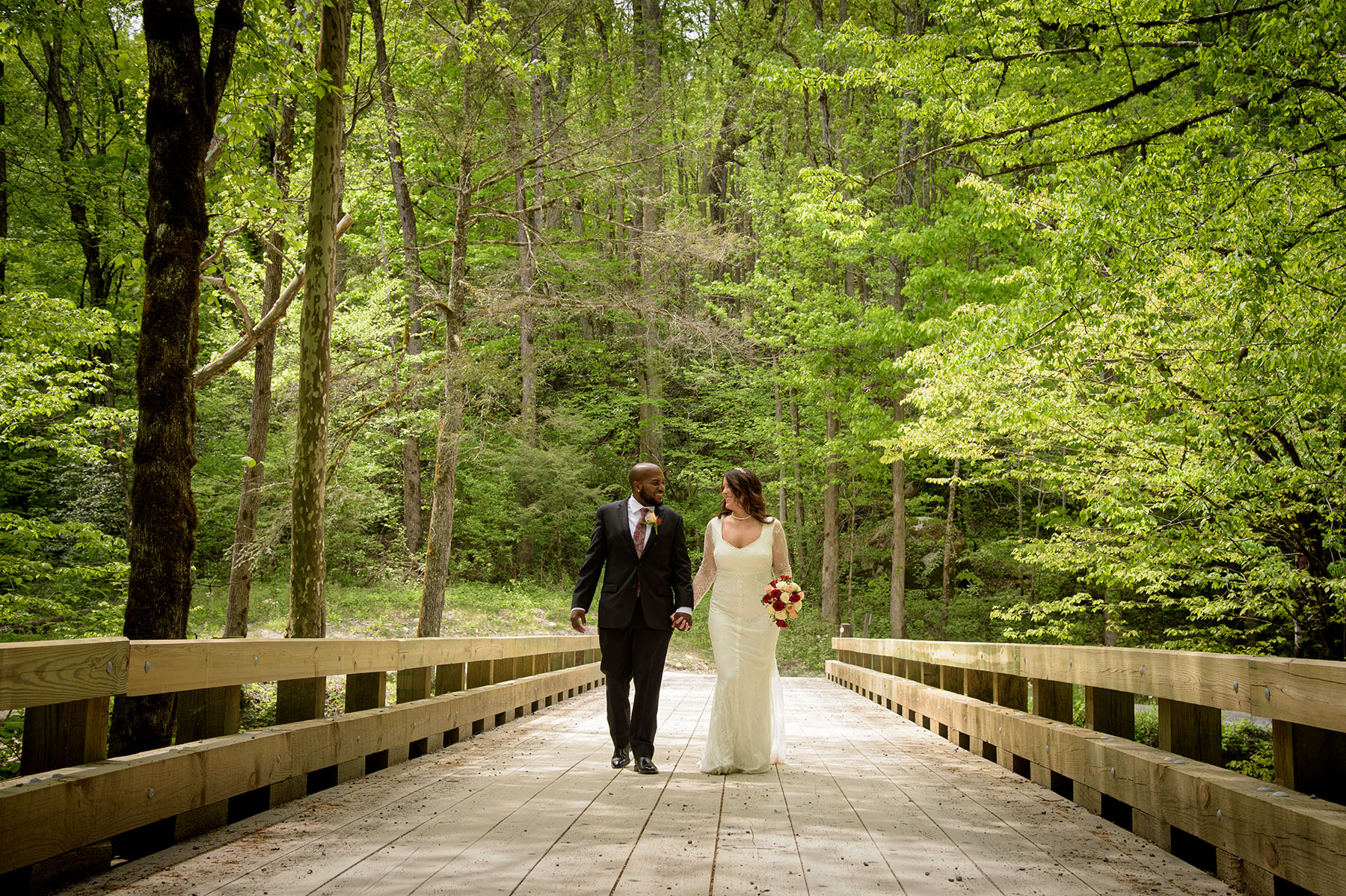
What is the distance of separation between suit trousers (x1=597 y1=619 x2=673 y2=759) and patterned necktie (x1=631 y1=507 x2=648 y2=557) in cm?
39

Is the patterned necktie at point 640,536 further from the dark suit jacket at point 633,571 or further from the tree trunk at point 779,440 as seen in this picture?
the tree trunk at point 779,440

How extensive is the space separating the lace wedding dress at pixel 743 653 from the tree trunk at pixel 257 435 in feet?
25.0

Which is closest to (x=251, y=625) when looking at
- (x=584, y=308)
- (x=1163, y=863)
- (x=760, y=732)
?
(x=584, y=308)

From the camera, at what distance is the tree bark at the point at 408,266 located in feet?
48.7

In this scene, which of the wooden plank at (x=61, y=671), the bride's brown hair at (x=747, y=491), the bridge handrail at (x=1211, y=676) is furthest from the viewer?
the bride's brown hair at (x=747, y=491)

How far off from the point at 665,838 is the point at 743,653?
2.66 metres

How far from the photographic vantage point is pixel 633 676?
6426 mm

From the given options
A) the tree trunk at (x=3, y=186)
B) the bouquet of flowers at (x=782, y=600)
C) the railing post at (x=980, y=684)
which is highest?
the tree trunk at (x=3, y=186)

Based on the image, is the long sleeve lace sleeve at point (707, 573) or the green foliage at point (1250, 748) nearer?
the long sleeve lace sleeve at point (707, 573)

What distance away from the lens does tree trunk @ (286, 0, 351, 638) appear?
8.54m

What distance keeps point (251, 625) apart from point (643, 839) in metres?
18.3

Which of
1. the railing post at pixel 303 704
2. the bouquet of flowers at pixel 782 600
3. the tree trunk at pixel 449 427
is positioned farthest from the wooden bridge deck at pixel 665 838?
the tree trunk at pixel 449 427

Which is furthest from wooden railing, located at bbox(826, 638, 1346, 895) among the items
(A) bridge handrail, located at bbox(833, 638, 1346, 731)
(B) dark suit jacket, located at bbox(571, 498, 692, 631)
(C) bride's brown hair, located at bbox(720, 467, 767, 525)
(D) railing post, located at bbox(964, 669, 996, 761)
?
(B) dark suit jacket, located at bbox(571, 498, 692, 631)

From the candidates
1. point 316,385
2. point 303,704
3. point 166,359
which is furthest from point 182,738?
point 316,385
